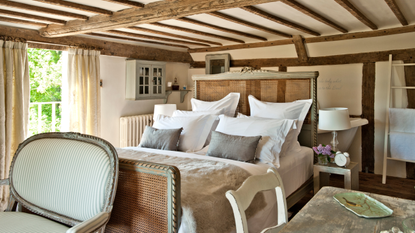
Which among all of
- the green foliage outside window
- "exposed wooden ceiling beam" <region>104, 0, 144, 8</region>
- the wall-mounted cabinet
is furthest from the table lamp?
the green foliage outside window

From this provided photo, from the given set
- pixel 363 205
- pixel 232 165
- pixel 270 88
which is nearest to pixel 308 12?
pixel 270 88

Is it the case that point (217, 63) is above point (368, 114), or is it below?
above

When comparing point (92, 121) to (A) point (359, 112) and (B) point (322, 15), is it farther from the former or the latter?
(A) point (359, 112)

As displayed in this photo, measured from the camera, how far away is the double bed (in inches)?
78.5

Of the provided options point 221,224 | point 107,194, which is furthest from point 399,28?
point 107,194

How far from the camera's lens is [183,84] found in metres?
6.40

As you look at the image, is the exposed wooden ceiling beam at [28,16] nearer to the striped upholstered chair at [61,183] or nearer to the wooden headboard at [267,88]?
the striped upholstered chair at [61,183]

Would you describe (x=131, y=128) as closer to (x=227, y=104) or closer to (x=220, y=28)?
(x=227, y=104)

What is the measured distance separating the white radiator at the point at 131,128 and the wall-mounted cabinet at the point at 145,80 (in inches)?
13.8

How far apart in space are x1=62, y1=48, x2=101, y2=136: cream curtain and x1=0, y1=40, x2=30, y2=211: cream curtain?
21.8 inches

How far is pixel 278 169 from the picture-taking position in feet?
9.61

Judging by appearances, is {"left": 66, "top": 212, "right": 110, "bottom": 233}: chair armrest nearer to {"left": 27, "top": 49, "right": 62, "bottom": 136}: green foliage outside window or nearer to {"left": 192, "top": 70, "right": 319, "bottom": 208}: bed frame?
{"left": 192, "top": 70, "right": 319, "bottom": 208}: bed frame

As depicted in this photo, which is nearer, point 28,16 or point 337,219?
point 337,219

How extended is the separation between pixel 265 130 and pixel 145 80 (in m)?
2.74
